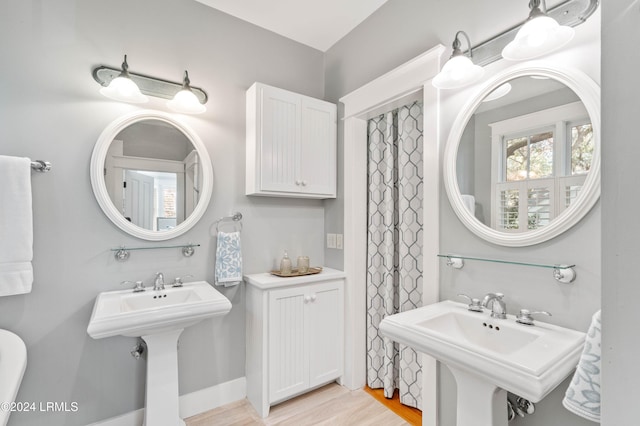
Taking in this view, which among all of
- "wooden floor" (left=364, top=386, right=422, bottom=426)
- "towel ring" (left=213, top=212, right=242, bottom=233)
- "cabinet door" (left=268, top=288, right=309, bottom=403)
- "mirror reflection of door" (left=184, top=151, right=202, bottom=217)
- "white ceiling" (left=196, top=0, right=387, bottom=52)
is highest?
"white ceiling" (left=196, top=0, right=387, bottom=52)

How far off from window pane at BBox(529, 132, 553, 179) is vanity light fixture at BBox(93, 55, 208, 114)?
180 centimetres

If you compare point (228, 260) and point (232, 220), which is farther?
point (232, 220)

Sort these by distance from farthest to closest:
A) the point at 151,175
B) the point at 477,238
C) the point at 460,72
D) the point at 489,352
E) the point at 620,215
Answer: the point at 151,175 < the point at 477,238 < the point at 460,72 < the point at 489,352 < the point at 620,215

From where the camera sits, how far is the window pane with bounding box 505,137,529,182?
136 centimetres

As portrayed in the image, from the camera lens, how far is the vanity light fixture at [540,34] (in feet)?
3.56

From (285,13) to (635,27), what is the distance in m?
2.13

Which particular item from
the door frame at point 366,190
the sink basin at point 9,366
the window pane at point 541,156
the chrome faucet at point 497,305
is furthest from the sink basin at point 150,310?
the window pane at point 541,156

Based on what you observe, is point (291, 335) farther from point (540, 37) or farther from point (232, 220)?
point (540, 37)

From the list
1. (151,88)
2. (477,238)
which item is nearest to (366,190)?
(477,238)

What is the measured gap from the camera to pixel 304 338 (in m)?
2.06

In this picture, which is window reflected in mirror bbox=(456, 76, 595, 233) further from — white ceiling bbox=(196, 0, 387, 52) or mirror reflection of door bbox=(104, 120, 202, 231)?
mirror reflection of door bbox=(104, 120, 202, 231)

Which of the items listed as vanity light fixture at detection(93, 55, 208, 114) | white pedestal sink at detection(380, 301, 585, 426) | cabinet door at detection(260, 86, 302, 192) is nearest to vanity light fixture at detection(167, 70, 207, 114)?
vanity light fixture at detection(93, 55, 208, 114)

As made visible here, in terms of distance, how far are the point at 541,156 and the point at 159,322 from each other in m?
1.88

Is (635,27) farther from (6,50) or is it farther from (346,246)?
(6,50)
